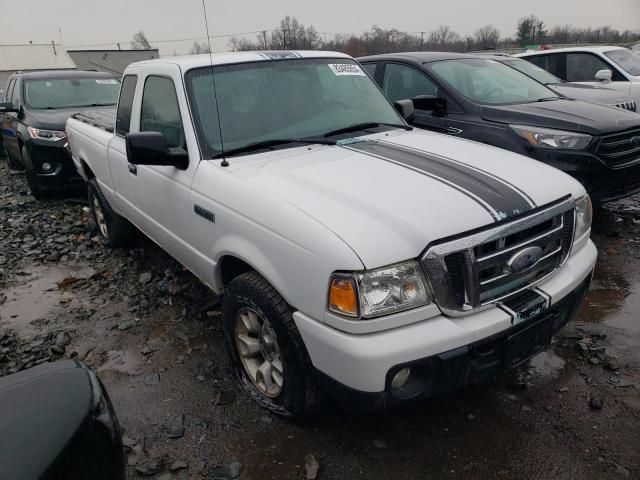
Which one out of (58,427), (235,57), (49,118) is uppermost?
(235,57)

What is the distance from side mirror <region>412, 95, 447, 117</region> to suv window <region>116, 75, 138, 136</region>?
2819 mm

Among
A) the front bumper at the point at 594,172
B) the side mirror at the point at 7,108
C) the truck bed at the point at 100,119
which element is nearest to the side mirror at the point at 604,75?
the front bumper at the point at 594,172

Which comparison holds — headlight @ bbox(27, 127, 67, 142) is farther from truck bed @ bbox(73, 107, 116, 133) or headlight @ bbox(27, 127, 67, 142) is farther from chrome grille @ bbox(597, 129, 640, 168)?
chrome grille @ bbox(597, 129, 640, 168)

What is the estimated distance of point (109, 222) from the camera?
16.7 ft

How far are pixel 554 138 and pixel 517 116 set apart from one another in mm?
463

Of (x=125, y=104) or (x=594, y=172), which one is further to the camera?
(x=594, y=172)

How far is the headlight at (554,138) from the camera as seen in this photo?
4656mm

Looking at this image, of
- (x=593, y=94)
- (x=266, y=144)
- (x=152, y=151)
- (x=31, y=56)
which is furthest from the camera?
(x=31, y=56)

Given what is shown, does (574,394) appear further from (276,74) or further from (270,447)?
(276,74)

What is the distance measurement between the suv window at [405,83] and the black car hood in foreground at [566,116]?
783mm

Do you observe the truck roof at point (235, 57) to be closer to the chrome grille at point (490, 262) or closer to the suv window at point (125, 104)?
the suv window at point (125, 104)

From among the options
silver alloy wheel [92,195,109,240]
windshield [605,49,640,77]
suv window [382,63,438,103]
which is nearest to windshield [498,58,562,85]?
windshield [605,49,640,77]

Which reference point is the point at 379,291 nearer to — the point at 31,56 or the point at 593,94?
the point at 593,94

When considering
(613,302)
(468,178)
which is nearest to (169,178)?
(468,178)
